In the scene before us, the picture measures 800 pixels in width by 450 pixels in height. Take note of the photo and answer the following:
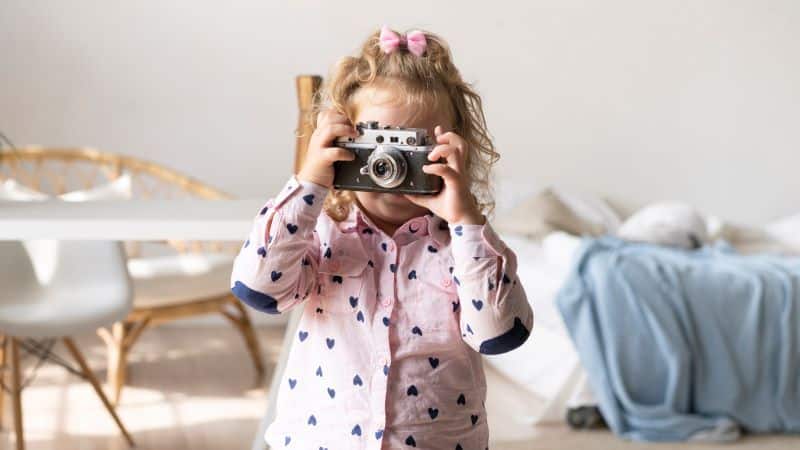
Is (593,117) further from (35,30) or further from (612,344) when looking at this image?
(35,30)

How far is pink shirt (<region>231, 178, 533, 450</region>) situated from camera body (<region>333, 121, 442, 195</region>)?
0.13 ft

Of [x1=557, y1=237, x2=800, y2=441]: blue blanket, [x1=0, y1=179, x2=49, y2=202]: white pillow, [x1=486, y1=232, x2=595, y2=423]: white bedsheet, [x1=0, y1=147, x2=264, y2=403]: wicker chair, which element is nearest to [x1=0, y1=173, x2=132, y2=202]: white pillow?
[x1=0, y1=179, x2=49, y2=202]: white pillow

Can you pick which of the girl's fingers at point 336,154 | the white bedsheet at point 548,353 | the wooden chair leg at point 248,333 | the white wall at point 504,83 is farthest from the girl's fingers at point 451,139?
the white wall at point 504,83

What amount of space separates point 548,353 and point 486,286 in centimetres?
197

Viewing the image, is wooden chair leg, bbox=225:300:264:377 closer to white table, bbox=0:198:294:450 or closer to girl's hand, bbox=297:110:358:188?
white table, bbox=0:198:294:450

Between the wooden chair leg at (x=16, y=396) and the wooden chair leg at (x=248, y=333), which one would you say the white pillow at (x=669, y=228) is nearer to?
the wooden chair leg at (x=248, y=333)

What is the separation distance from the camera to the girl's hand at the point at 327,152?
4.08 ft

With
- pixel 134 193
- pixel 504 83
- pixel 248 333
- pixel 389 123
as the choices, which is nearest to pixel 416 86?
pixel 389 123

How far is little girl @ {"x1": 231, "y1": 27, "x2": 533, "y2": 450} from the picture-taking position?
123cm

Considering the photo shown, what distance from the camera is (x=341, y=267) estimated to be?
1.31 meters

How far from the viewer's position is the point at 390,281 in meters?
1.31

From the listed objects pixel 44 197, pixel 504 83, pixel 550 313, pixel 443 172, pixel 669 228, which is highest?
pixel 443 172

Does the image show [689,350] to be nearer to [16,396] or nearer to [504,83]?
[504,83]

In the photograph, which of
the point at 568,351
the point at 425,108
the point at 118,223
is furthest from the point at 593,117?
the point at 425,108
